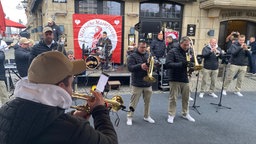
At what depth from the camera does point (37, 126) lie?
3.69 feet

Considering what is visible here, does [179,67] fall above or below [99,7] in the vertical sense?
below

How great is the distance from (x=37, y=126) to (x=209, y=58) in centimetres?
569

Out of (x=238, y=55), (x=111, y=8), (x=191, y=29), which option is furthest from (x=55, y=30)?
(x=238, y=55)

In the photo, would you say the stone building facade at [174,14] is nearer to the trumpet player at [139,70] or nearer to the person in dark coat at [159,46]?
the person in dark coat at [159,46]

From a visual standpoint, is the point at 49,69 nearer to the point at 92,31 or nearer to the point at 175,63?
the point at 175,63

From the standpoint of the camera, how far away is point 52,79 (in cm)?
125

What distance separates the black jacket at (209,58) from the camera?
19.3 feet

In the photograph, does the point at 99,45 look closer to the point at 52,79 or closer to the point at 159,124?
the point at 159,124

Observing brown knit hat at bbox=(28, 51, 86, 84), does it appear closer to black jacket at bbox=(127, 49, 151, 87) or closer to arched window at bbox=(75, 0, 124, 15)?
black jacket at bbox=(127, 49, 151, 87)

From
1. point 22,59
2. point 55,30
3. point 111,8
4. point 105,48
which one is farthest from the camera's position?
point 111,8

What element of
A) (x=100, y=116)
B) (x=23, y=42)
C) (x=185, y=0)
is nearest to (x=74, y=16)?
(x=23, y=42)

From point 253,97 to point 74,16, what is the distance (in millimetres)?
6798

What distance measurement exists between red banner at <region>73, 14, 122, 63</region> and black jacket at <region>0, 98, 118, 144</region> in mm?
7392

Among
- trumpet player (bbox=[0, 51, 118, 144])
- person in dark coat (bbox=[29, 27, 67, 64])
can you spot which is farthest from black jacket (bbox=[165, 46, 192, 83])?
trumpet player (bbox=[0, 51, 118, 144])
